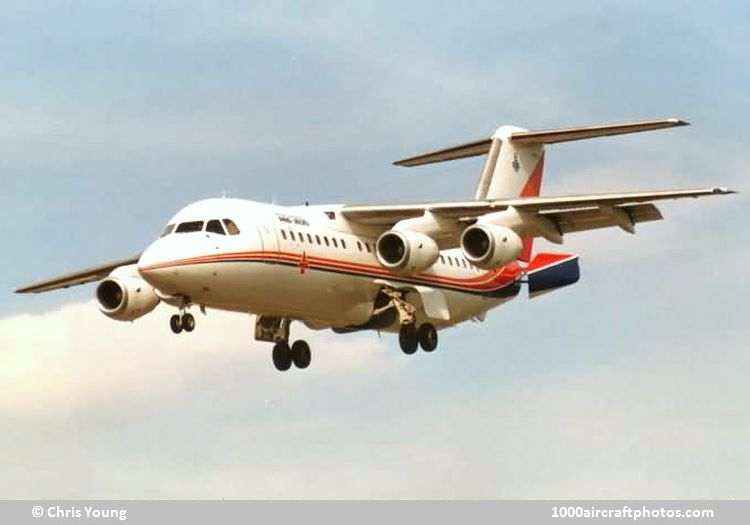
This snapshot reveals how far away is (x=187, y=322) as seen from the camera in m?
28.7

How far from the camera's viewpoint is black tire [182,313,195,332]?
28672mm

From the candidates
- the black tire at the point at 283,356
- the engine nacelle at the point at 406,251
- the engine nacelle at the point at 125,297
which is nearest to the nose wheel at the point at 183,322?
the engine nacelle at the point at 125,297

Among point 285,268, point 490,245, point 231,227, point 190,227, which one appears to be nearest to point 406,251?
point 490,245

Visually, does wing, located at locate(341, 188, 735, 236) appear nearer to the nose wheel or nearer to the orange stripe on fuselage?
the orange stripe on fuselage

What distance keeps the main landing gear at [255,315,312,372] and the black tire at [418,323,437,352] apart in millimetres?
1997

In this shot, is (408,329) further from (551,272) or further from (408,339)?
(551,272)

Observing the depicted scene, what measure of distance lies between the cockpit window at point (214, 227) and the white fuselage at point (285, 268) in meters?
0.05

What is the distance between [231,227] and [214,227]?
0.26 m

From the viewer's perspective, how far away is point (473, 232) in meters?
29.8

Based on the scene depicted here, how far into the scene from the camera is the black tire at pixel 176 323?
2867cm

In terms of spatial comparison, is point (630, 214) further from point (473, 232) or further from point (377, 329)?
point (377, 329)

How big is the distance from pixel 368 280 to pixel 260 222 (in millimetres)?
2547

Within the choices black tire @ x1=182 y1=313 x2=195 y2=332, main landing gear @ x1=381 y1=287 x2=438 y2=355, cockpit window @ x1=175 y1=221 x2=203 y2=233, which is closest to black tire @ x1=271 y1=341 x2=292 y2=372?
main landing gear @ x1=381 y1=287 x2=438 y2=355

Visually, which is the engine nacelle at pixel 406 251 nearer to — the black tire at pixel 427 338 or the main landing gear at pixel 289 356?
the black tire at pixel 427 338
